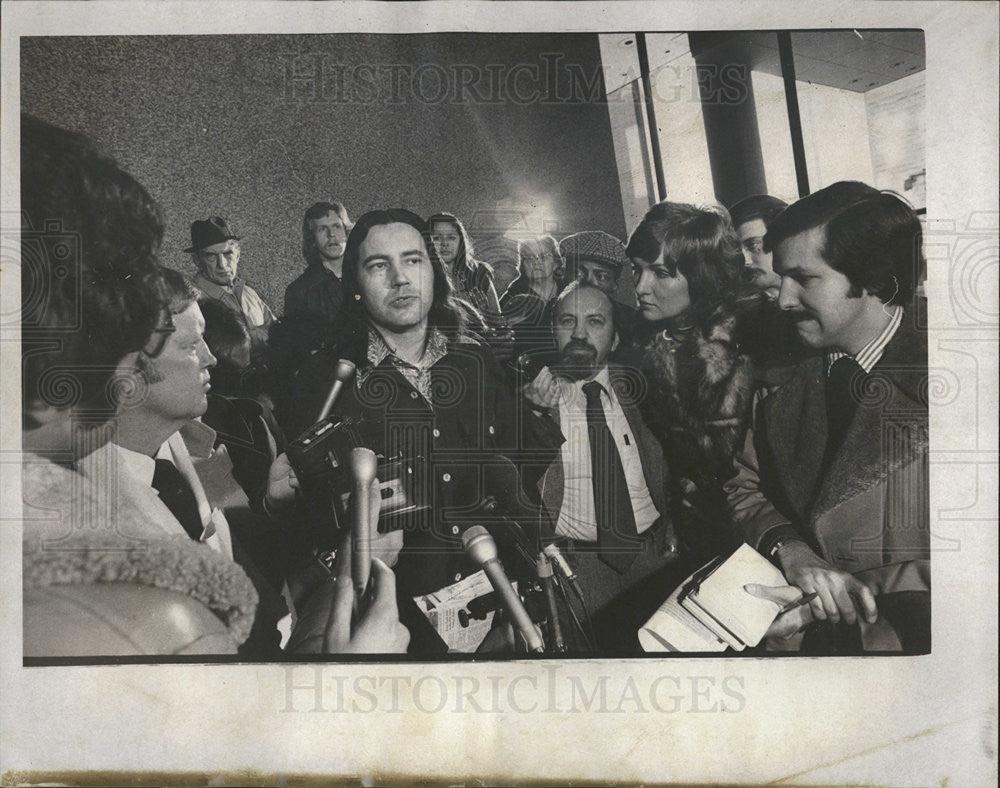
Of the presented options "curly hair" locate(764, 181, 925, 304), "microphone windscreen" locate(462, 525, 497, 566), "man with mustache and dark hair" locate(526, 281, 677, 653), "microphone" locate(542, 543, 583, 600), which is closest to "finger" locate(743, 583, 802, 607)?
"man with mustache and dark hair" locate(526, 281, 677, 653)

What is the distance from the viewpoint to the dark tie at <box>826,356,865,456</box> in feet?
7.18

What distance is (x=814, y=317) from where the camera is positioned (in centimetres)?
219

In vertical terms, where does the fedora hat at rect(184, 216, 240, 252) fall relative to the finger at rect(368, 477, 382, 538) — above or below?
above

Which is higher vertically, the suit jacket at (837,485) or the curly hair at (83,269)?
the curly hair at (83,269)

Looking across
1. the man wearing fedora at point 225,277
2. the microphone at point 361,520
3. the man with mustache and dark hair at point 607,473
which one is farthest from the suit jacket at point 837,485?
Result: the man wearing fedora at point 225,277

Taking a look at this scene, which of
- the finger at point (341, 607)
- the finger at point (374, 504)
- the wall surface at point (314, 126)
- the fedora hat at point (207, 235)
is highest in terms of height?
the wall surface at point (314, 126)

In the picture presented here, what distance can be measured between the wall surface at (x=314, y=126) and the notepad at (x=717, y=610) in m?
0.99

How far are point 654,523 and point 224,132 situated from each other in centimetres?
160

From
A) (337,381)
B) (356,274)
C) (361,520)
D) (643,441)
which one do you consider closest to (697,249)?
(643,441)

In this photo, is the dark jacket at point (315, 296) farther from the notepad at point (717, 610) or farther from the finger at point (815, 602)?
the finger at point (815, 602)

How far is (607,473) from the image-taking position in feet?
7.18

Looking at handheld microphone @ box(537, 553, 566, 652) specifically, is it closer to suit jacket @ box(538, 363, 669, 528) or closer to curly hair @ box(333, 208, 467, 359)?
suit jacket @ box(538, 363, 669, 528)

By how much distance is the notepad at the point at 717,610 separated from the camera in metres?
2.19

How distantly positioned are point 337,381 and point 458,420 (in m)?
0.35
